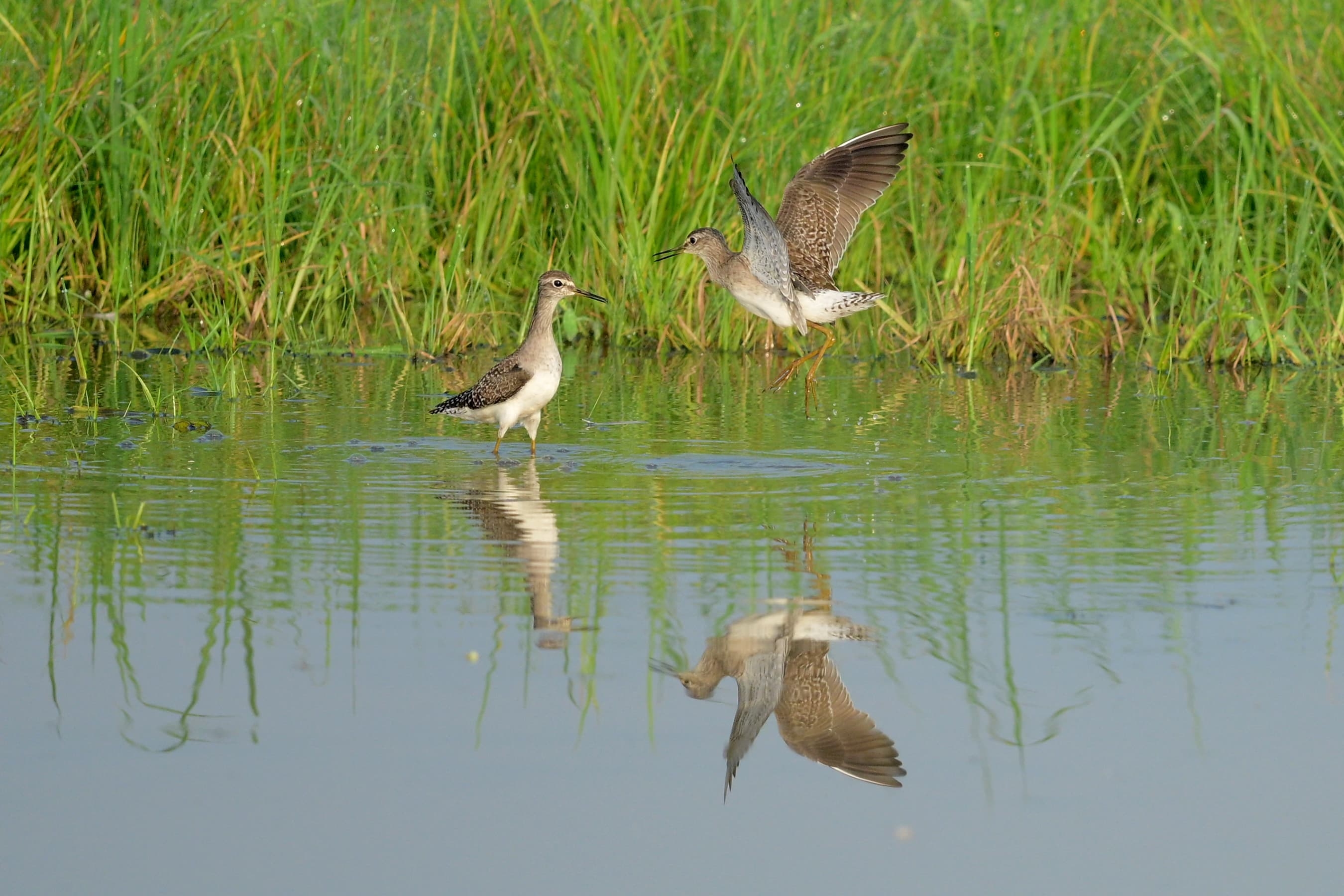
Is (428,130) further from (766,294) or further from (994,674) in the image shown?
(994,674)

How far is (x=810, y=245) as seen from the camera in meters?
10.7

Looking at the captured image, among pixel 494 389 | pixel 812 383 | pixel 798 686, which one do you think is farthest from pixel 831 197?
pixel 798 686

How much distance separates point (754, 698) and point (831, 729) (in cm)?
39

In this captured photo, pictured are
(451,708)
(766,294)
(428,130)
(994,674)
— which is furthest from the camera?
(428,130)

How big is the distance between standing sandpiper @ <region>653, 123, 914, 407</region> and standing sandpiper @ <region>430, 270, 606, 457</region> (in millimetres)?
1679

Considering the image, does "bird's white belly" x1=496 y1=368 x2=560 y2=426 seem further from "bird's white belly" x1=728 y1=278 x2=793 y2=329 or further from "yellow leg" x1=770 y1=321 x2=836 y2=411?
"bird's white belly" x1=728 y1=278 x2=793 y2=329

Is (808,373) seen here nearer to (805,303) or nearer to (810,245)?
(805,303)

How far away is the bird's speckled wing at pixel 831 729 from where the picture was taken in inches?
151

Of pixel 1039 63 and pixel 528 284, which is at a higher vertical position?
pixel 1039 63

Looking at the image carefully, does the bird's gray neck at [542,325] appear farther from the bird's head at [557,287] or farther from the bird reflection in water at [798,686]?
the bird reflection in water at [798,686]

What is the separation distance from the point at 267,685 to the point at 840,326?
896cm

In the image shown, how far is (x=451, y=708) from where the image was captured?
414cm

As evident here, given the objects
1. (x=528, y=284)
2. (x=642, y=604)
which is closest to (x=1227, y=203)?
(x=528, y=284)

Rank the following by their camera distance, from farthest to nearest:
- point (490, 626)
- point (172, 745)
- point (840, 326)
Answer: point (840, 326) < point (490, 626) < point (172, 745)
